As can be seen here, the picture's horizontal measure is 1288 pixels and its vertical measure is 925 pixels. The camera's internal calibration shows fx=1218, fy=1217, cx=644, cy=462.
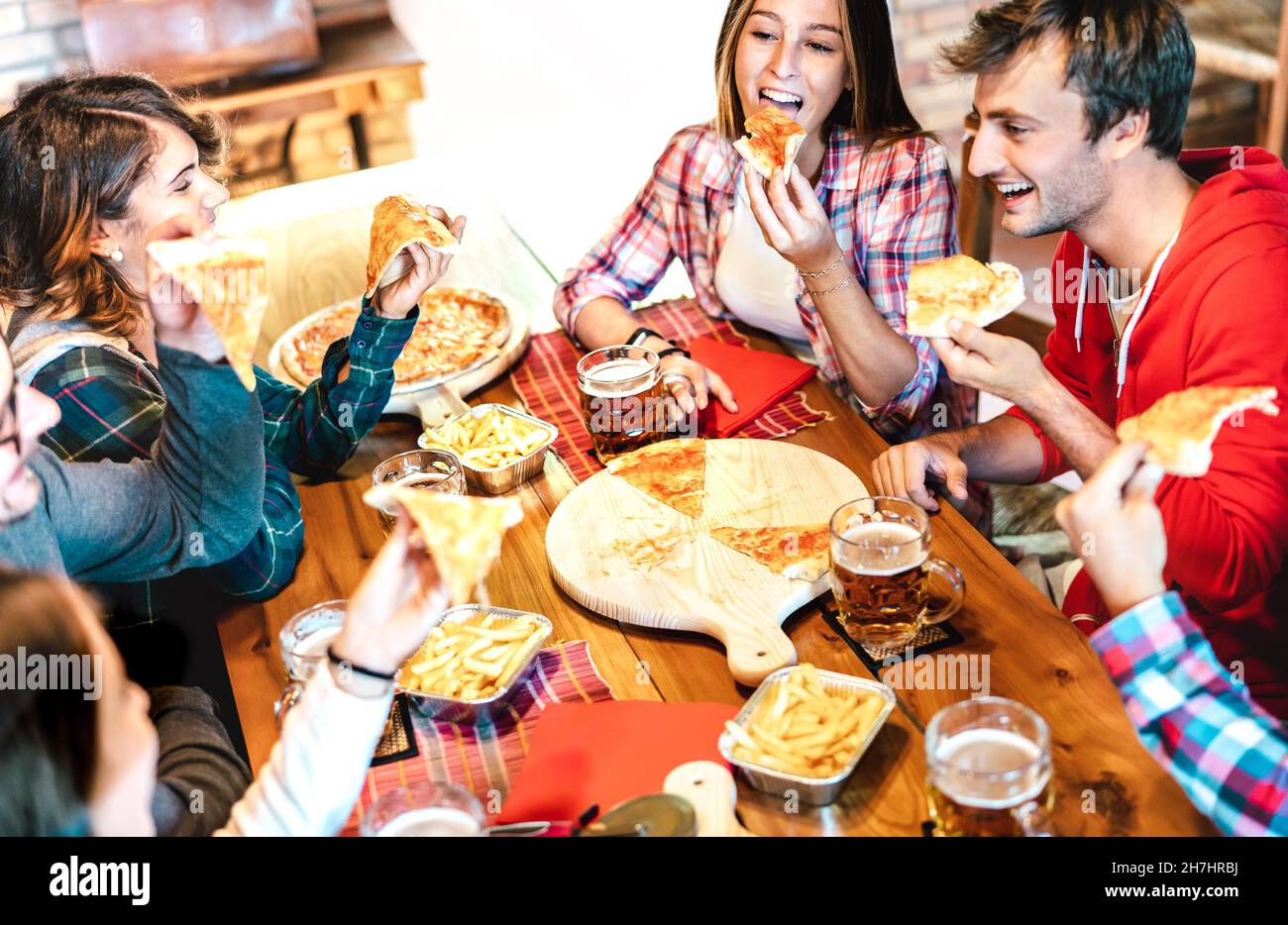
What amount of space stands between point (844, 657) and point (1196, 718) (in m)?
0.47

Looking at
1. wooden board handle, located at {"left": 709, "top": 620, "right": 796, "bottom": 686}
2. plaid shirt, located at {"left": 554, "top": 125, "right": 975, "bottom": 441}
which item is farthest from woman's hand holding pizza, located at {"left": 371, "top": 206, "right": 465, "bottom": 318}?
wooden board handle, located at {"left": 709, "top": 620, "right": 796, "bottom": 686}

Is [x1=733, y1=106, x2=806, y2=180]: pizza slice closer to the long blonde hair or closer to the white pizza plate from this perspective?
the long blonde hair

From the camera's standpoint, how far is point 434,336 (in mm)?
2580

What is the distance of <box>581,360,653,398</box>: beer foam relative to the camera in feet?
6.95

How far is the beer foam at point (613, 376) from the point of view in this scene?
83.4 inches

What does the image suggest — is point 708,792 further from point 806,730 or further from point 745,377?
point 745,377

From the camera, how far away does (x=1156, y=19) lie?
187 cm

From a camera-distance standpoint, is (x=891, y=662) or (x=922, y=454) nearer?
(x=891, y=662)

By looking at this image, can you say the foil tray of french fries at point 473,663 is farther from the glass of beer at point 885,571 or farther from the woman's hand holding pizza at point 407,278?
the woman's hand holding pizza at point 407,278

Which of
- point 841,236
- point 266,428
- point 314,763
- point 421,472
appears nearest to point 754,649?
point 314,763

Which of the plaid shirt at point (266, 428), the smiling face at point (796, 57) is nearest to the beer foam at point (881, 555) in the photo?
the plaid shirt at point (266, 428)

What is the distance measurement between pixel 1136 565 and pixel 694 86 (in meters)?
5.81
